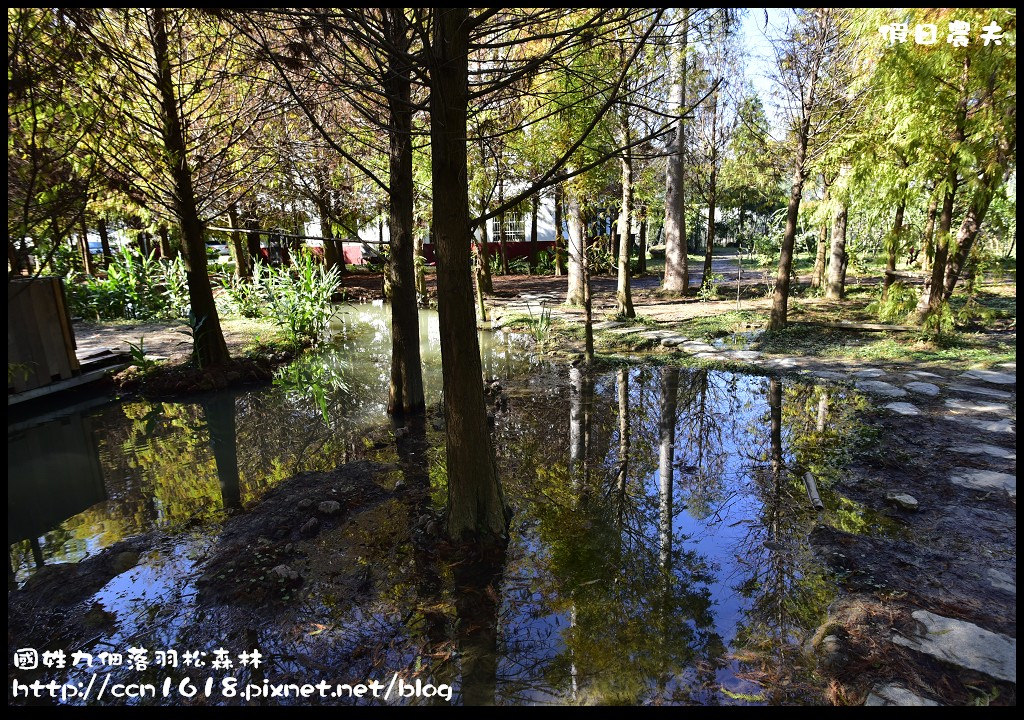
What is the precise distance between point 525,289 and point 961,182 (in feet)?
37.2

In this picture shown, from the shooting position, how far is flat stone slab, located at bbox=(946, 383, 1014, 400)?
6427 mm

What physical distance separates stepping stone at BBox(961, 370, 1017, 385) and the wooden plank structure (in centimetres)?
1187

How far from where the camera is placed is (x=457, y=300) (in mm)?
3729

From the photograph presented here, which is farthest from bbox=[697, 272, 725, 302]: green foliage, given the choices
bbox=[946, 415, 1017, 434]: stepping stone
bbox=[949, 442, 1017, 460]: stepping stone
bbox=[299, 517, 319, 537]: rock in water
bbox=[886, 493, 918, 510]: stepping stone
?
bbox=[299, 517, 319, 537]: rock in water

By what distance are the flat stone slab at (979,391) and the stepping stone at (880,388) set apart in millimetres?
531

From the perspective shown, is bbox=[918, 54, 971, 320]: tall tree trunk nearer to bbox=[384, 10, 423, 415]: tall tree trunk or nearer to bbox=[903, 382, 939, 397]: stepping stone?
bbox=[903, 382, 939, 397]: stepping stone

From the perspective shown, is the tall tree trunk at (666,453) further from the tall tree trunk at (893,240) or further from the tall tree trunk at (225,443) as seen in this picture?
the tall tree trunk at (893,240)

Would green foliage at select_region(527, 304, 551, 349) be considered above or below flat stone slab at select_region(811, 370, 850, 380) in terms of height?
above

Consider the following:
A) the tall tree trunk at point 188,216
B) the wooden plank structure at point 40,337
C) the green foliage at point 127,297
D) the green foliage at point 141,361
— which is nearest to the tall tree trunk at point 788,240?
the tall tree trunk at point 188,216

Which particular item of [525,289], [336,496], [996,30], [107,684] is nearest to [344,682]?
[107,684]

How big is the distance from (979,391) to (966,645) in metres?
4.92

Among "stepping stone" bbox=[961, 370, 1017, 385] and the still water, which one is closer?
the still water

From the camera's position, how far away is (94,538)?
4.45 m

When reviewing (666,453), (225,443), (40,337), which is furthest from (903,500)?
(40,337)
